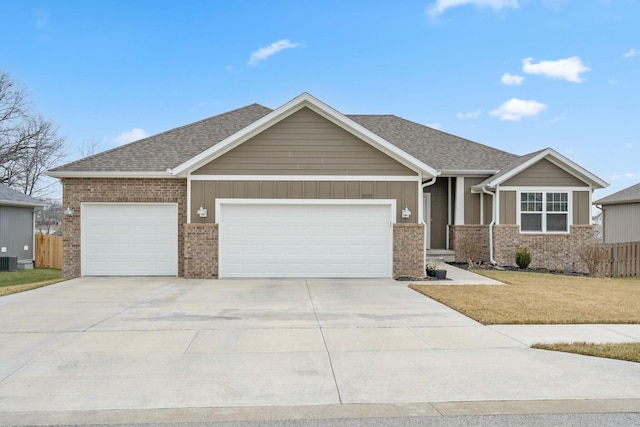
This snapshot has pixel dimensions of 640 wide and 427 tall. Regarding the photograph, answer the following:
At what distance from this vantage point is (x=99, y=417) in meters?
4.27

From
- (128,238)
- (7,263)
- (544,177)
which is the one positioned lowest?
(7,263)

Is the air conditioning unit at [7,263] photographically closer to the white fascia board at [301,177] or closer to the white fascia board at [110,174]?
the white fascia board at [110,174]

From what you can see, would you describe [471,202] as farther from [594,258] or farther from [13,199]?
[13,199]

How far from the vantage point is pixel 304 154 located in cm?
1406

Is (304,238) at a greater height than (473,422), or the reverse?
(304,238)

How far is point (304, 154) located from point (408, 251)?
167 inches

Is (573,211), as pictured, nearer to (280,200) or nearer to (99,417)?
(280,200)

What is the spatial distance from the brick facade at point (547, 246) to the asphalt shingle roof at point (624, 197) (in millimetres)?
7849

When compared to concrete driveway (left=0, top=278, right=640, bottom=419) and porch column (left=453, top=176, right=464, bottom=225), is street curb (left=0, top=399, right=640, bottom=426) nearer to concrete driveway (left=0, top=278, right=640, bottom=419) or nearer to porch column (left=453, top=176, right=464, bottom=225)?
concrete driveway (left=0, top=278, right=640, bottom=419)

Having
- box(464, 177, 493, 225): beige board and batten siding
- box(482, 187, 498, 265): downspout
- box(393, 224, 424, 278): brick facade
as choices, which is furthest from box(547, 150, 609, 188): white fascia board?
box(393, 224, 424, 278): brick facade

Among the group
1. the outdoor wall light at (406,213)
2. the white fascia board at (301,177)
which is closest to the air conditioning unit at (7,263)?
the white fascia board at (301,177)

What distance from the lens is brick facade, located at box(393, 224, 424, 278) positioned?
46.4 feet

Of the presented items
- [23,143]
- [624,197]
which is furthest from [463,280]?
[23,143]

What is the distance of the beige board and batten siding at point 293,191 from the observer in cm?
1401
